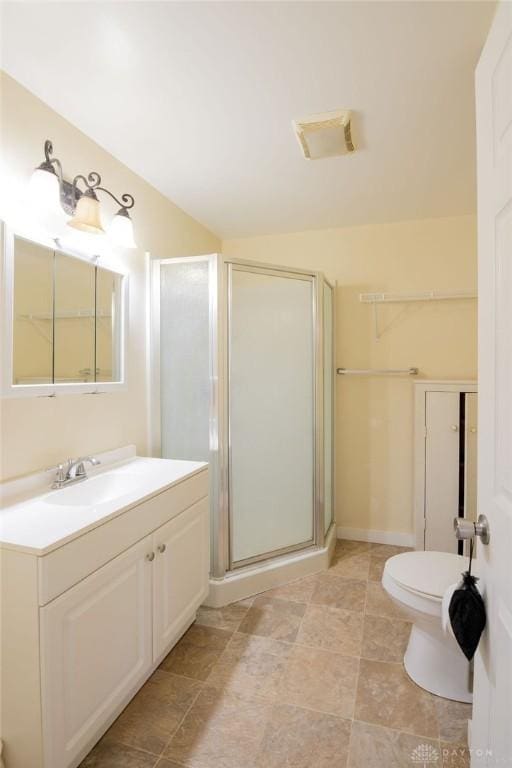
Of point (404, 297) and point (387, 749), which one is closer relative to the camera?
point (387, 749)

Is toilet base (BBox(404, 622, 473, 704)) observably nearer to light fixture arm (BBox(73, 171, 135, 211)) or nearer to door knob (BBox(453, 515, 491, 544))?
door knob (BBox(453, 515, 491, 544))

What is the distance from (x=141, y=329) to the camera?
2.23m

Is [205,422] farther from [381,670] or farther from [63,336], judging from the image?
A: [381,670]

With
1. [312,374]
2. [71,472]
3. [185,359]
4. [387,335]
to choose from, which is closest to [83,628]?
[71,472]

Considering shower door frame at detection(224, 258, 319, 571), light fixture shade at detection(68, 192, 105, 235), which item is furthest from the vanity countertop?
light fixture shade at detection(68, 192, 105, 235)

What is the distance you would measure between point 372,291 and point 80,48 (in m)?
2.21

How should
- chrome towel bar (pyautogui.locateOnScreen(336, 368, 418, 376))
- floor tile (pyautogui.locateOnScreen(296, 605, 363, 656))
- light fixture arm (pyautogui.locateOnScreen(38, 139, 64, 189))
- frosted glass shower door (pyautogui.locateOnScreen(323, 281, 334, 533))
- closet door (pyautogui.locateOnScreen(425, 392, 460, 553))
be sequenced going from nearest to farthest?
light fixture arm (pyautogui.locateOnScreen(38, 139, 64, 189)) < floor tile (pyautogui.locateOnScreen(296, 605, 363, 656)) < closet door (pyautogui.locateOnScreen(425, 392, 460, 553)) < frosted glass shower door (pyautogui.locateOnScreen(323, 281, 334, 533)) < chrome towel bar (pyautogui.locateOnScreen(336, 368, 418, 376))

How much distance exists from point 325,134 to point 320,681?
7.88 ft

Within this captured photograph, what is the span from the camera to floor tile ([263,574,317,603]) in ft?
7.32

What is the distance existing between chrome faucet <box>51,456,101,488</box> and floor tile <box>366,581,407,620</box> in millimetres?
1606

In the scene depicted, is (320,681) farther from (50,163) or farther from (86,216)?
(50,163)

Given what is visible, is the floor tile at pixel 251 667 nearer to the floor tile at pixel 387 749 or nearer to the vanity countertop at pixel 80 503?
the floor tile at pixel 387 749

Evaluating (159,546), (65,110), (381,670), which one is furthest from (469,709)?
(65,110)

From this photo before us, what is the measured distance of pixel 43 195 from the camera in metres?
1.47
